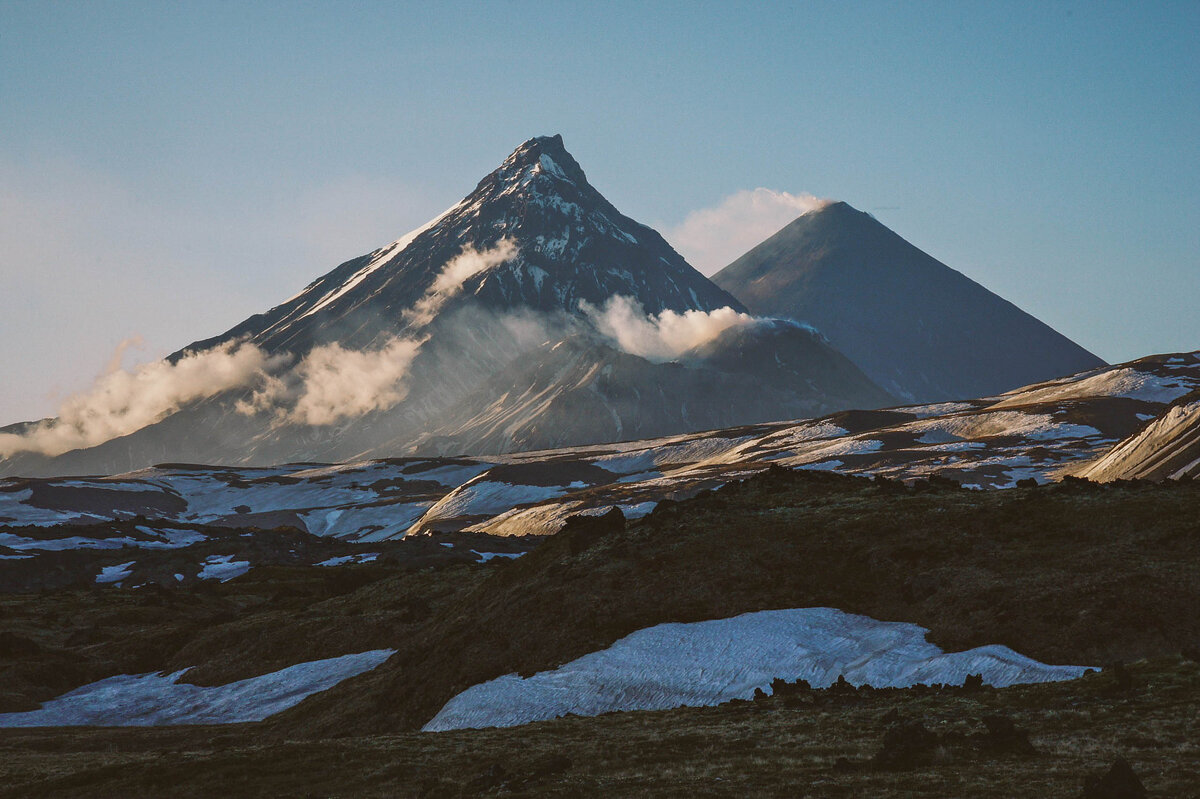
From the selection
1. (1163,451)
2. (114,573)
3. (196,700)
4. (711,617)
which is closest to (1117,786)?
(711,617)

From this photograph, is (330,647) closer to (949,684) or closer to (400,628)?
(400,628)

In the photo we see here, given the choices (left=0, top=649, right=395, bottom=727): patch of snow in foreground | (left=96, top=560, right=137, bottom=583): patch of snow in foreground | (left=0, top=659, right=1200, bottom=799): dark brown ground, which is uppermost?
(left=0, top=659, right=1200, bottom=799): dark brown ground

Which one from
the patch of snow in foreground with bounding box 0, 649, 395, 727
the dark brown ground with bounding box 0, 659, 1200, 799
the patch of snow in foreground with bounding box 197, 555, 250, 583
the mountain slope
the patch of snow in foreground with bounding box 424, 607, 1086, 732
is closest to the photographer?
the dark brown ground with bounding box 0, 659, 1200, 799

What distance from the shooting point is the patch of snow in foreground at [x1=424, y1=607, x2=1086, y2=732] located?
1517 inches

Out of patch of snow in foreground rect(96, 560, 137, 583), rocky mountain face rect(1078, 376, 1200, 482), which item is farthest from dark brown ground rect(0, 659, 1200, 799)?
patch of snow in foreground rect(96, 560, 137, 583)

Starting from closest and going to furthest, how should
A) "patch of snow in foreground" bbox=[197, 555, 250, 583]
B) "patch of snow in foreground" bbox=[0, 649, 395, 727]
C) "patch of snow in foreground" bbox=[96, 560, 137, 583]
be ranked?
"patch of snow in foreground" bbox=[0, 649, 395, 727]
"patch of snow in foreground" bbox=[197, 555, 250, 583]
"patch of snow in foreground" bbox=[96, 560, 137, 583]

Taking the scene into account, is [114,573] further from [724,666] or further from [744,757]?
[744,757]

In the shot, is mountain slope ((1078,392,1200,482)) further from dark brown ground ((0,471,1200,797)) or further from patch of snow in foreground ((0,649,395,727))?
patch of snow in foreground ((0,649,395,727))

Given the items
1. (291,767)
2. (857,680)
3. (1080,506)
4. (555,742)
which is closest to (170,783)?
(291,767)

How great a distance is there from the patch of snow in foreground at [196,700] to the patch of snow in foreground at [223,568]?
212 feet

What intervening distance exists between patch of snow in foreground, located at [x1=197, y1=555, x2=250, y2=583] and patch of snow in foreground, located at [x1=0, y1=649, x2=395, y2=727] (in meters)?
64.7

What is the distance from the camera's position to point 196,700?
6244 cm

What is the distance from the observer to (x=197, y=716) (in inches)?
2335

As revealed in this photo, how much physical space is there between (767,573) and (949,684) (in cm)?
1715
